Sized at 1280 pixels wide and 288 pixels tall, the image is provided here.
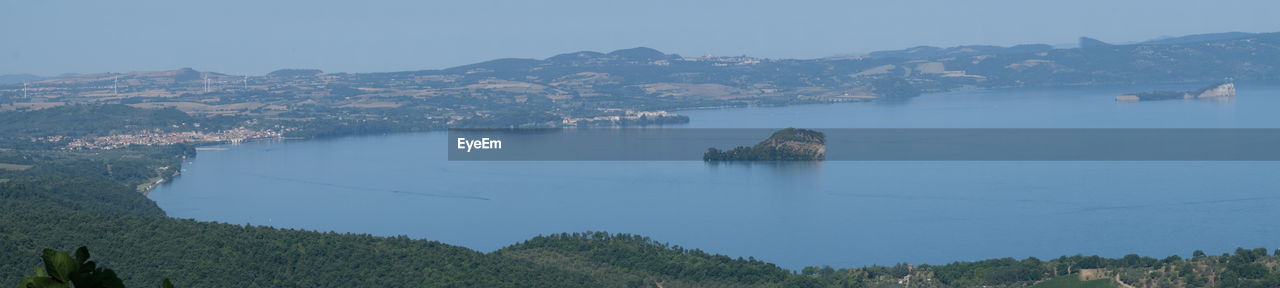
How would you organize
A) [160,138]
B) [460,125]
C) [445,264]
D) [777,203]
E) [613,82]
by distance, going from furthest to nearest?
[613,82] < [460,125] < [160,138] < [777,203] < [445,264]

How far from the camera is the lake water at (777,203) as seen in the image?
23797 millimetres

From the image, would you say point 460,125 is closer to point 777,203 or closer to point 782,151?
point 782,151

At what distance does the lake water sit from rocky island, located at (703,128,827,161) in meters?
0.85

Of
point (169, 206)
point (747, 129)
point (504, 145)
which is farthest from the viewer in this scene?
point (747, 129)

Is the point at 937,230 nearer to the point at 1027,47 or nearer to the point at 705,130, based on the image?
the point at 705,130

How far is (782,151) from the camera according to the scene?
38094 millimetres

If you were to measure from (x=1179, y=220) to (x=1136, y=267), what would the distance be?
9445mm

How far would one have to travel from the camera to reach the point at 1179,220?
25547 millimetres

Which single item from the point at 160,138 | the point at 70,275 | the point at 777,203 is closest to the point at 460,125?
the point at 160,138

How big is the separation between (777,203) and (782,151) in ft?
28.4

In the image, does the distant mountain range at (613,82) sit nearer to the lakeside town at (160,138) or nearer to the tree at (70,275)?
the lakeside town at (160,138)

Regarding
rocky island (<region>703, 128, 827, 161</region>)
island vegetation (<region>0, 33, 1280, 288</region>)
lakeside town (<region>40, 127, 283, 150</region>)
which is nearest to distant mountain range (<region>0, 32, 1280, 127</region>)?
island vegetation (<region>0, 33, 1280, 288</region>)

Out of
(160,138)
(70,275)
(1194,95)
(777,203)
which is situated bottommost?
(777,203)

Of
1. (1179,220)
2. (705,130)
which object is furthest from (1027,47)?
(1179,220)
